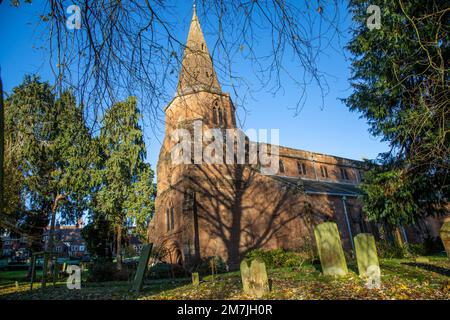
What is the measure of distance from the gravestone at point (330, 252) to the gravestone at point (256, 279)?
2641 millimetres

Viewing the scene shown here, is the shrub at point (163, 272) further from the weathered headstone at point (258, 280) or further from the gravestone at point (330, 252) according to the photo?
the weathered headstone at point (258, 280)


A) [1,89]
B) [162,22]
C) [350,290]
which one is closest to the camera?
[1,89]

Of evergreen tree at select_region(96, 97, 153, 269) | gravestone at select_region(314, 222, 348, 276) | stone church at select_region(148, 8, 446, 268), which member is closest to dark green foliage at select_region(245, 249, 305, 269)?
stone church at select_region(148, 8, 446, 268)

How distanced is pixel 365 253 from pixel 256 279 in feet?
10.3

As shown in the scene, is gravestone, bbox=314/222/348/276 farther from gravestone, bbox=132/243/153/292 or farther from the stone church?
the stone church

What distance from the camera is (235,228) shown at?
21.1 metres

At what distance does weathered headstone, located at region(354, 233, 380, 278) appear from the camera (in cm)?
729

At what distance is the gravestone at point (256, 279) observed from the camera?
634cm

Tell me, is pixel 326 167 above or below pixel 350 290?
above

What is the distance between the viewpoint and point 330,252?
27.1ft

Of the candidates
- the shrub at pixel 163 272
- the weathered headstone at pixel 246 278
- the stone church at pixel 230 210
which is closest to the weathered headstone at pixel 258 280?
the weathered headstone at pixel 246 278
